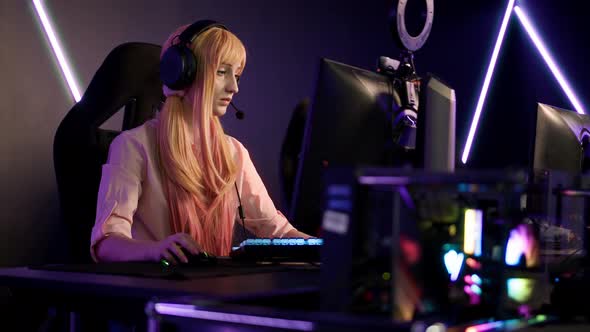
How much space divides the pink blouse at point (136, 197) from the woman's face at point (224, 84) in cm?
19

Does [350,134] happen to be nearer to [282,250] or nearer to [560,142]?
[282,250]

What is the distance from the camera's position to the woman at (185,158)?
1857 mm

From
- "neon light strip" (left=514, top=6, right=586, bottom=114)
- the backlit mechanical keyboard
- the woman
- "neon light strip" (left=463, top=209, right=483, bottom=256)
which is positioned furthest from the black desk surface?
"neon light strip" (left=514, top=6, right=586, bottom=114)

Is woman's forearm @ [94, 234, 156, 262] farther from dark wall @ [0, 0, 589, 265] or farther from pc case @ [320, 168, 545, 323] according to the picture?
pc case @ [320, 168, 545, 323]

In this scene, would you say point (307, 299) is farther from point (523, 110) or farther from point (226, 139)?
point (523, 110)

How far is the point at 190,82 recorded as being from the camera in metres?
1.89

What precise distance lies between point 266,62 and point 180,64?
1.67m

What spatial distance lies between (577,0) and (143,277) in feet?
11.9

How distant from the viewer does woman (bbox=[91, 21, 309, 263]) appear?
1857 millimetres

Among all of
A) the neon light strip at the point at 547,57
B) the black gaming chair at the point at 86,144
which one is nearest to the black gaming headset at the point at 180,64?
the black gaming chair at the point at 86,144

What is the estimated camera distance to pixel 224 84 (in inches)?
78.7

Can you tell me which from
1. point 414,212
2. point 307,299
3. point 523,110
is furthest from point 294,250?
point 523,110

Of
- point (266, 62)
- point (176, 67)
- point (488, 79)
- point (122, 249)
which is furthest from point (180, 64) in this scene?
point (488, 79)

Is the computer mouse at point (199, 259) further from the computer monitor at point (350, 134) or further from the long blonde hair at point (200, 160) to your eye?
the long blonde hair at point (200, 160)
